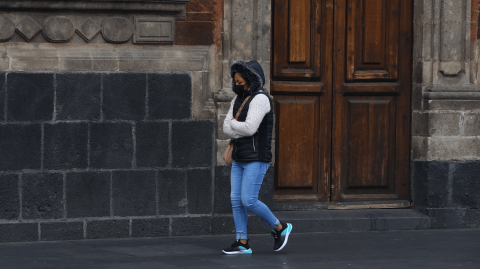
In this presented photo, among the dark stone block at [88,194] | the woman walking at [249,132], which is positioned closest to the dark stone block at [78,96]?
the dark stone block at [88,194]

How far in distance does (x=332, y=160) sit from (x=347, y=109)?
1.98ft

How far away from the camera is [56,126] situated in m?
7.79

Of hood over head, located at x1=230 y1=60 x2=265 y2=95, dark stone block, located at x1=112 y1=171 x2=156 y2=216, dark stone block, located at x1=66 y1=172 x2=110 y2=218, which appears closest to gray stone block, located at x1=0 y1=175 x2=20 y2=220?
dark stone block, located at x1=66 y1=172 x2=110 y2=218

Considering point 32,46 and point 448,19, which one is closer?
point 32,46

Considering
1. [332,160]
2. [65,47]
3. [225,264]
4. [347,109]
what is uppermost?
[65,47]

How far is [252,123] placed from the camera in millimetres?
6656

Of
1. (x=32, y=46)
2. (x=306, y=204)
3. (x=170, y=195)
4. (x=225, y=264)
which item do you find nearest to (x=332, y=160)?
(x=306, y=204)

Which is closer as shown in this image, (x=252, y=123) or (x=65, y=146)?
(x=252, y=123)

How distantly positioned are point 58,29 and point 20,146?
121 cm

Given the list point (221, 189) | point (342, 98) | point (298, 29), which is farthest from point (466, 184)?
point (221, 189)

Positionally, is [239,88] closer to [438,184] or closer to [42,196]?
[42,196]

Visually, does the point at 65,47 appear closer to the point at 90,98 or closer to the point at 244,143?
the point at 90,98

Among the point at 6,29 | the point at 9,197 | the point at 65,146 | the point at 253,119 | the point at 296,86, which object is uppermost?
the point at 6,29

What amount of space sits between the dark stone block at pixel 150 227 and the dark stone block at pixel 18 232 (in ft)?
3.23
